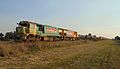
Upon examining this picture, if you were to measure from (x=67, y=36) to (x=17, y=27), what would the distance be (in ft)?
100

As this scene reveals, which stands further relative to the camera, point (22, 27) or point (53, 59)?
point (22, 27)

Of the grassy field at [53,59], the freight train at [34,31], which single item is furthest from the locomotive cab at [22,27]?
the grassy field at [53,59]

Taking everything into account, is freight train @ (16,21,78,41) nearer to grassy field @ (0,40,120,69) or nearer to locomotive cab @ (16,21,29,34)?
locomotive cab @ (16,21,29,34)

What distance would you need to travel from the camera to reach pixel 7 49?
21453 millimetres

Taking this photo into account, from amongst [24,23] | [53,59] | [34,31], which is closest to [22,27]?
[24,23]

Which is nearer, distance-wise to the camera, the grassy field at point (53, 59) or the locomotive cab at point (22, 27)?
the grassy field at point (53, 59)

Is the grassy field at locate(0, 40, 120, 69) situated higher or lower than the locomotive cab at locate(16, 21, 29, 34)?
lower

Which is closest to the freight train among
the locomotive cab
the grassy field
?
the locomotive cab

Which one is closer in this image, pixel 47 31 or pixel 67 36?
pixel 47 31

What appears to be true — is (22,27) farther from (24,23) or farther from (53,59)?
(53,59)

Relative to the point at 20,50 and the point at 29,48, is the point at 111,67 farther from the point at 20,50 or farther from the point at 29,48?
the point at 29,48

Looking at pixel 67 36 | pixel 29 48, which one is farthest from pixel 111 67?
pixel 67 36

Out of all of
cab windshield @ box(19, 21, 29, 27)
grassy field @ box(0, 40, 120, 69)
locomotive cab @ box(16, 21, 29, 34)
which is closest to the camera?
grassy field @ box(0, 40, 120, 69)

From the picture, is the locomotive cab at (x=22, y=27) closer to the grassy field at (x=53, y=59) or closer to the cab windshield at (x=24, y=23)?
the cab windshield at (x=24, y=23)
